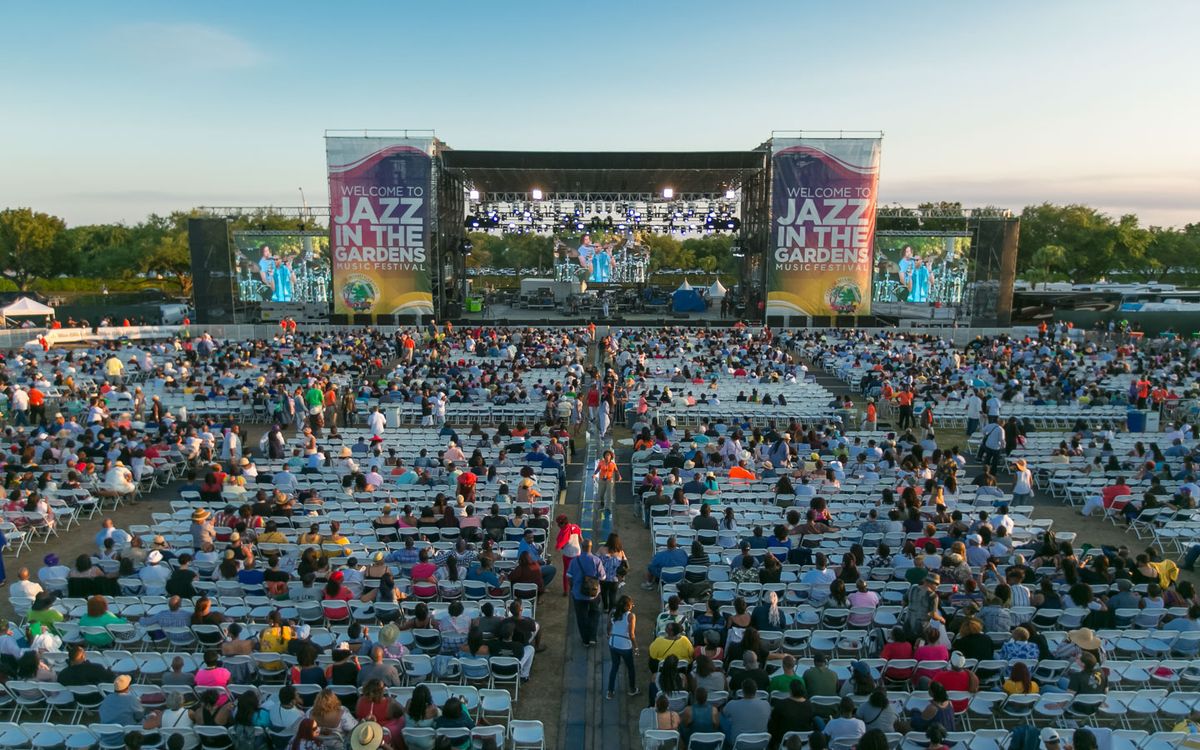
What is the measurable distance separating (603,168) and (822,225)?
10330 millimetres

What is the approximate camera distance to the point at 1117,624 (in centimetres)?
727

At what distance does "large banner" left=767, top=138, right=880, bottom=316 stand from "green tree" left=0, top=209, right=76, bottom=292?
53.6 meters

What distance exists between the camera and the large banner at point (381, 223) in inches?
1331

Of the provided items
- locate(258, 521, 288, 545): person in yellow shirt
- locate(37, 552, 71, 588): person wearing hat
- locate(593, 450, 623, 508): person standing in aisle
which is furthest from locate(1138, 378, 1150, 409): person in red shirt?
locate(37, 552, 71, 588): person wearing hat

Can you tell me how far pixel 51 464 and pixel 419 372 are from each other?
10.1 m

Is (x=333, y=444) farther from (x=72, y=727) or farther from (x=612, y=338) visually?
(x=612, y=338)

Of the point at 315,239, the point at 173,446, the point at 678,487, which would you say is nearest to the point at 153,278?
the point at 315,239

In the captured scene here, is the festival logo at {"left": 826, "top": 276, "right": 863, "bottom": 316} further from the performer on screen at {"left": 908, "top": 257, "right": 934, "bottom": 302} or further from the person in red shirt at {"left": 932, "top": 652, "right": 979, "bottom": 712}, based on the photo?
the person in red shirt at {"left": 932, "top": 652, "right": 979, "bottom": 712}

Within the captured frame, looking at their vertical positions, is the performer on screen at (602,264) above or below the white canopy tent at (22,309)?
above

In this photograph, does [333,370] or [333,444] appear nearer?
[333,444]

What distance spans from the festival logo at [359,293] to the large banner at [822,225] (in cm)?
1845

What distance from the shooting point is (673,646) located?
629cm

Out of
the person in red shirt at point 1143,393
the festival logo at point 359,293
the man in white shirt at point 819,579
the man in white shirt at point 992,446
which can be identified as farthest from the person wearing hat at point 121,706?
the festival logo at point 359,293

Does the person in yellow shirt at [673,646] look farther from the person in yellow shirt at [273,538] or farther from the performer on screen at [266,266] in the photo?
the performer on screen at [266,266]
